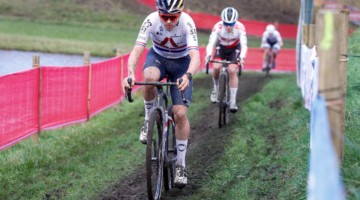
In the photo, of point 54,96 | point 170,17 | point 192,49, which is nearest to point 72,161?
point 54,96

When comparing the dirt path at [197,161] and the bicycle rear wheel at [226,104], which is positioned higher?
the bicycle rear wheel at [226,104]

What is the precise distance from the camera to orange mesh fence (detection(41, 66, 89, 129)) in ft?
34.8

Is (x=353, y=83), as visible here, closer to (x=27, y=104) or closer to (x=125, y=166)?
(x=125, y=166)

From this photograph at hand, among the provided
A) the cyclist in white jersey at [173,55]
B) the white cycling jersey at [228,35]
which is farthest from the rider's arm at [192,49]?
the white cycling jersey at [228,35]

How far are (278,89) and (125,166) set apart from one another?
9574mm

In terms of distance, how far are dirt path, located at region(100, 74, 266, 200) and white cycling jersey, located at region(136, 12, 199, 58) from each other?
1.55 metres

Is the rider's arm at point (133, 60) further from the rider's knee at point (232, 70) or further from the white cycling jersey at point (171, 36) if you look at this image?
the rider's knee at point (232, 70)

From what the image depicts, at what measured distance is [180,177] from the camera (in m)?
7.17

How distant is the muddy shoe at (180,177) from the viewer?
716cm

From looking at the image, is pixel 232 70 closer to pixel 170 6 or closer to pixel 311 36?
pixel 311 36

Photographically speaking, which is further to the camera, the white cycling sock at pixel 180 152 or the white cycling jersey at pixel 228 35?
the white cycling jersey at pixel 228 35

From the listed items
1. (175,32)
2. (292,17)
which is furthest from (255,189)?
(292,17)

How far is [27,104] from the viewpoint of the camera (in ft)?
31.9

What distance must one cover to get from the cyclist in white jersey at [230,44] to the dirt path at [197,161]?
75 cm
